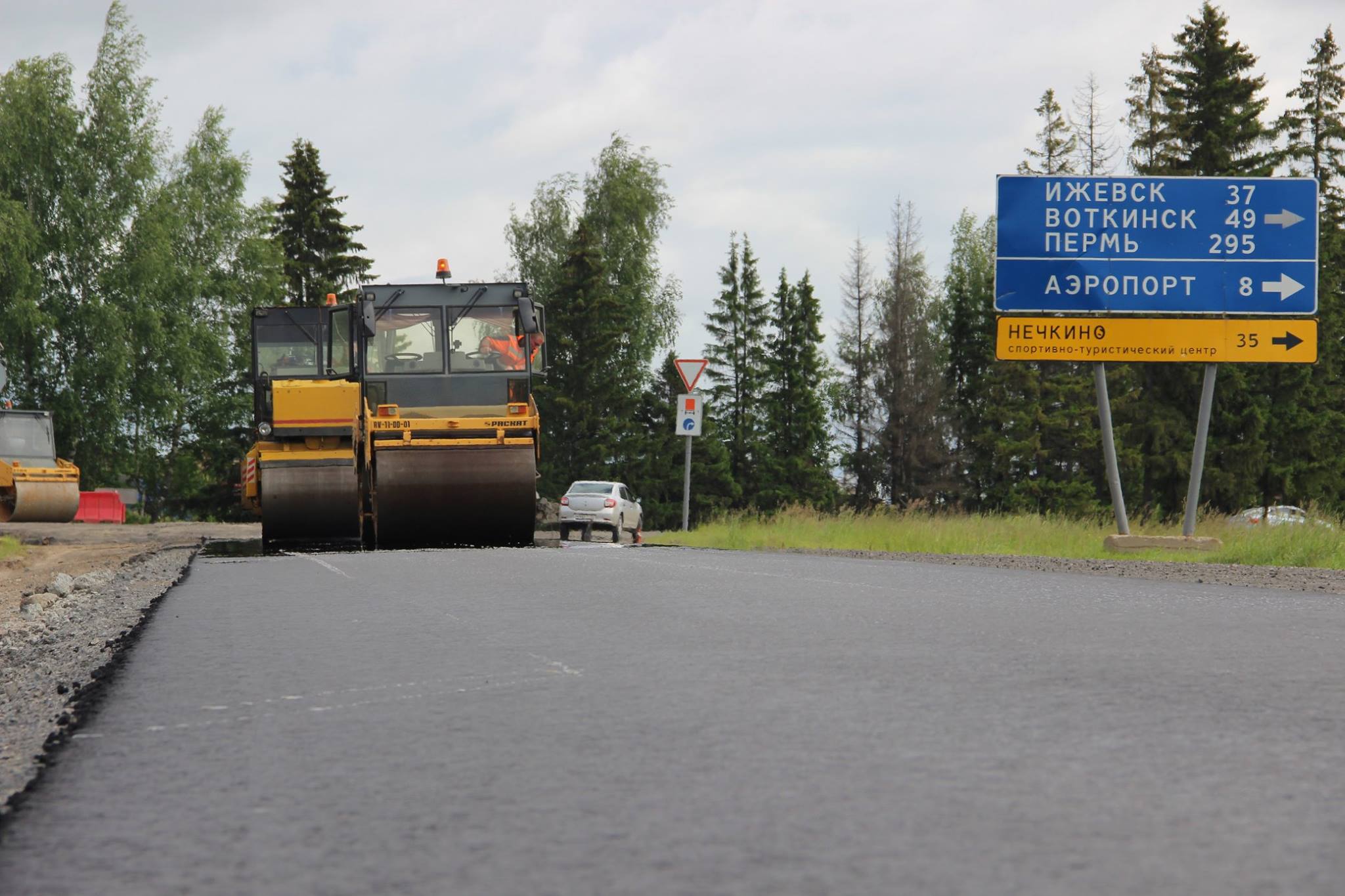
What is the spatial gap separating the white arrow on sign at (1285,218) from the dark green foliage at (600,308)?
134ft

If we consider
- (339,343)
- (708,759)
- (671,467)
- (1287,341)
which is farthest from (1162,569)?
(671,467)

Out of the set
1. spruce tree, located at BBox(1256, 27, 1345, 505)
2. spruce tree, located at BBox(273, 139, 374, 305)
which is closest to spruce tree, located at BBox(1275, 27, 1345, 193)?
spruce tree, located at BBox(1256, 27, 1345, 505)

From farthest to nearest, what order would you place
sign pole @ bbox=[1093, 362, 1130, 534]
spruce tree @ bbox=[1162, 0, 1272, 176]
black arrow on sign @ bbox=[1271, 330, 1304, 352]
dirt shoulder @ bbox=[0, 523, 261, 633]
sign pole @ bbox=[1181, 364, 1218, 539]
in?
spruce tree @ bbox=[1162, 0, 1272, 176], sign pole @ bbox=[1093, 362, 1130, 534], sign pole @ bbox=[1181, 364, 1218, 539], black arrow on sign @ bbox=[1271, 330, 1304, 352], dirt shoulder @ bbox=[0, 523, 261, 633]

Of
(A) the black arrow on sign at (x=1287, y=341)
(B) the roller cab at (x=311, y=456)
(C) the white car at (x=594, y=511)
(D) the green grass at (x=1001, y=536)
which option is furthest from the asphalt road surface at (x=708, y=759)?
(C) the white car at (x=594, y=511)

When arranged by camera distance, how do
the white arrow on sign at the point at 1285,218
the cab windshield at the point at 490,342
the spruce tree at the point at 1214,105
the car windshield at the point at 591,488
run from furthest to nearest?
the spruce tree at the point at 1214,105
the car windshield at the point at 591,488
the cab windshield at the point at 490,342
the white arrow on sign at the point at 1285,218

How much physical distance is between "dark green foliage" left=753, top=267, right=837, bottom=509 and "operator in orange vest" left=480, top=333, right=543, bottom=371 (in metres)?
49.1

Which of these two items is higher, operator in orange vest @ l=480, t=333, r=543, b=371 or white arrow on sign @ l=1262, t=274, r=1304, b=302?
white arrow on sign @ l=1262, t=274, r=1304, b=302

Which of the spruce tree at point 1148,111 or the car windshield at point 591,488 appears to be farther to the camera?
the spruce tree at point 1148,111

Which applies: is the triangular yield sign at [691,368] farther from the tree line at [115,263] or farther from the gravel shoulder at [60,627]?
the tree line at [115,263]

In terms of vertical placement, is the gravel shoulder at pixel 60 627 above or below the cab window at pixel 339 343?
below

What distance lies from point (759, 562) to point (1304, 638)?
871 centimetres

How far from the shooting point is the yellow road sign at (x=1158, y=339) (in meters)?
20.3

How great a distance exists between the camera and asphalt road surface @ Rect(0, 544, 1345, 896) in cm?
367

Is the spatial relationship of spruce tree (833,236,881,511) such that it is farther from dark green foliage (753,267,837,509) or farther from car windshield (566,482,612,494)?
car windshield (566,482,612,494)
